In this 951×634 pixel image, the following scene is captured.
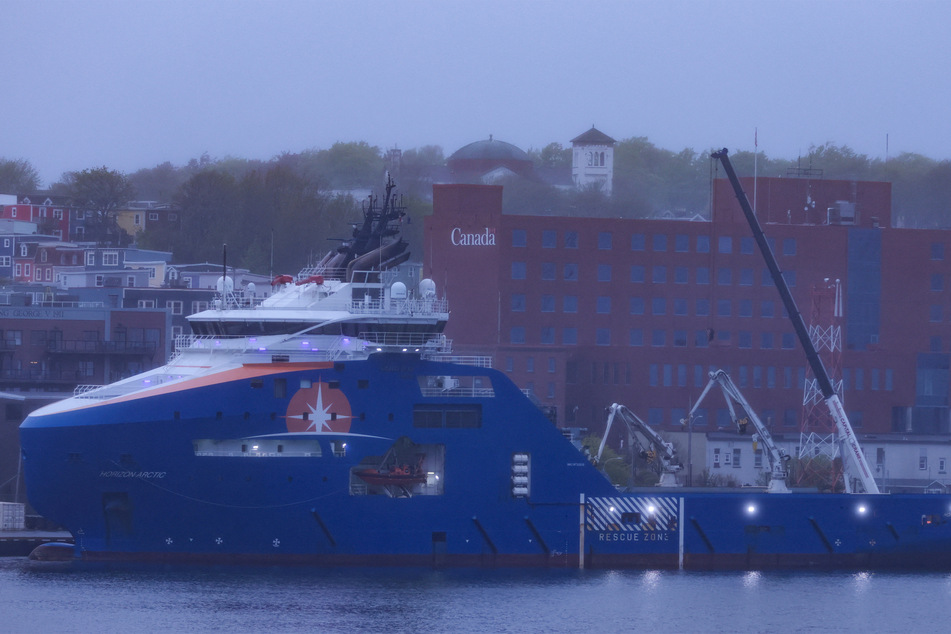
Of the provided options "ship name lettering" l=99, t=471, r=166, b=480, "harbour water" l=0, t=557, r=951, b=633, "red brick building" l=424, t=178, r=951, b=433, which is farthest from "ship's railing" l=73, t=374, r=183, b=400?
"red brick building" l=424, t=178, r=951, b=433

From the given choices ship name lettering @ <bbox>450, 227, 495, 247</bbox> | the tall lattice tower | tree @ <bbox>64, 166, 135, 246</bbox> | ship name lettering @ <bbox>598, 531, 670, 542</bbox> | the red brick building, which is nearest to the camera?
ship name lettering @ <bbox>598, 531, 670, 542</bbox>

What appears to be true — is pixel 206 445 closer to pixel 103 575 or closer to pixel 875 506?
pixel 103 575

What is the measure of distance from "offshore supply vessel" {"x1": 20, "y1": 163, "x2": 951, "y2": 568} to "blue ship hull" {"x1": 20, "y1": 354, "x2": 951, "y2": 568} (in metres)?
0.04

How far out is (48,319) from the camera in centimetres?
6159

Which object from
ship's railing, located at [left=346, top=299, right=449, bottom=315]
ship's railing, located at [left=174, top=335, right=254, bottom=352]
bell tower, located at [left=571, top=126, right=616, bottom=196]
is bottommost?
ship's railing, located at [left=174, top=335, right=254, bottom=352]

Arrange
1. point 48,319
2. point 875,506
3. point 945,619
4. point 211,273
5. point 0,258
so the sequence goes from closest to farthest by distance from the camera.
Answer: point 945,619, point 875,506, point 48,319, point 211,273, point 0,258

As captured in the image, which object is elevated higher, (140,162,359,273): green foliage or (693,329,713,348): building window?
(140,162,359,273): green foliage

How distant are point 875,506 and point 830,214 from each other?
30.7 meters

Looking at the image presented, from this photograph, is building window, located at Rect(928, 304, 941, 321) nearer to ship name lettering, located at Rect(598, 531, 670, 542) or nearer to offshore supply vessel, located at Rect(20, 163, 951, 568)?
offshore supply vessel, located at Rect(20, 163, 951, 568)

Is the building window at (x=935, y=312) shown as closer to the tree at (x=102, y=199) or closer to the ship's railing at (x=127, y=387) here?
the ship's railing at (x=127, y=387)

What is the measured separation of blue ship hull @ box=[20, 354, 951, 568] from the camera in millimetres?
39094

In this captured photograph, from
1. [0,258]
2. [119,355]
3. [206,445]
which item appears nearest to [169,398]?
[206,445]

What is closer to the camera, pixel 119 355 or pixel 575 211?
pixel 119 355

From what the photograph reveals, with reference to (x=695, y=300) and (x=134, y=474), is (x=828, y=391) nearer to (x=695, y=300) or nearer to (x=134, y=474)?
(x=134, y=474)
